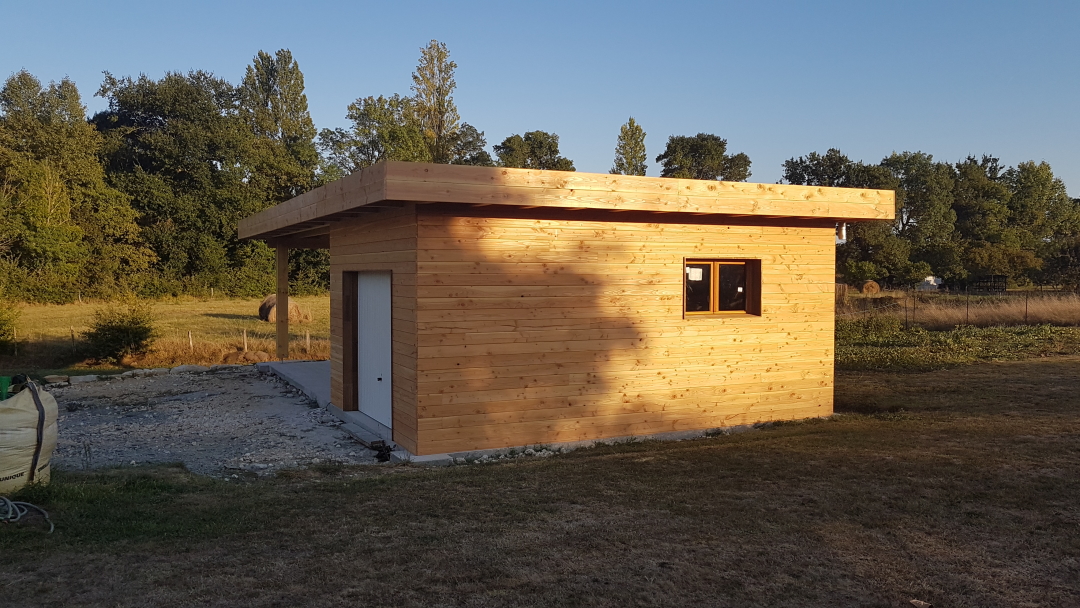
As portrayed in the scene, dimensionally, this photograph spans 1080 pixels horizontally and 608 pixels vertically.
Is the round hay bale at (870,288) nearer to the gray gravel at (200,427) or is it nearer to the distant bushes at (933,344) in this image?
the distant bushes at (933,344)

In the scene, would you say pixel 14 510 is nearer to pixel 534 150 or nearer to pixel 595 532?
pixel 595 532

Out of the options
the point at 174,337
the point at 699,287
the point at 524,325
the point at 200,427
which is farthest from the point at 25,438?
the point at 174,337

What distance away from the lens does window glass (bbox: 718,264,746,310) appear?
31.4ft

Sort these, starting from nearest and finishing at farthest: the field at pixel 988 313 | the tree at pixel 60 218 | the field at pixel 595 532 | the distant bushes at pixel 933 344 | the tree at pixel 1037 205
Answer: the field at pixel 595 532
the distant bushes at pixel 933 344
the field at pixel 988 313
the tree at pixel 60 218
the tree at pixel 1037 205

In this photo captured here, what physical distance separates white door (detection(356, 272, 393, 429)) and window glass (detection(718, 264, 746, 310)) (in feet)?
14.0

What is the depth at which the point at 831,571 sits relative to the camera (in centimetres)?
425

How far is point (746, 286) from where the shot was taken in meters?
9.76

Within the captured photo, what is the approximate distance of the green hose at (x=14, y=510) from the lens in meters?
4.84

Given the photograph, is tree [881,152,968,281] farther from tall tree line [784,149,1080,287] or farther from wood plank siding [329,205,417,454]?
wood plank siding [329,205,417,454]

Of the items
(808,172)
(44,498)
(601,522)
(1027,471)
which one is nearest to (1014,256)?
(808,172)

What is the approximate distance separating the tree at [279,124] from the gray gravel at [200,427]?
2951cm

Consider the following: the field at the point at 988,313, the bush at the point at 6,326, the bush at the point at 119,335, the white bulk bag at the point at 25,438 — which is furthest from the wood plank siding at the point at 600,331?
the bush at the point at 6,326

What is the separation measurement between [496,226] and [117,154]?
40.5m

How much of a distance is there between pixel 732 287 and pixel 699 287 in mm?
537
